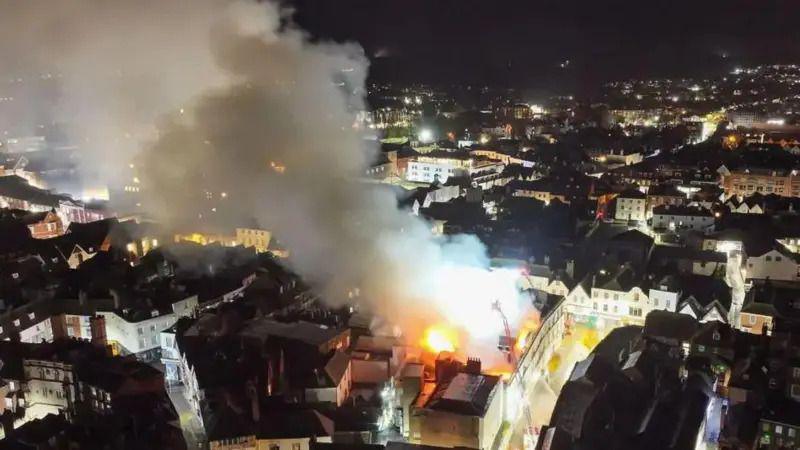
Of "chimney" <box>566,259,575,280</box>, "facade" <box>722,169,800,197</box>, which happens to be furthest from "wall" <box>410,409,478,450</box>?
"facade" <box>722,169,800,197</box>

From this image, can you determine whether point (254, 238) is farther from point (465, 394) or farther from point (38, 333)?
point (465, 394)

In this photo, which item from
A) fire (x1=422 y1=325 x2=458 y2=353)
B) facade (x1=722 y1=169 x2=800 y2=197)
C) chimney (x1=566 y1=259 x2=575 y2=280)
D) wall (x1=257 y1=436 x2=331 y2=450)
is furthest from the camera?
facade (x1=722 y1=169 x2=800 y2=197)

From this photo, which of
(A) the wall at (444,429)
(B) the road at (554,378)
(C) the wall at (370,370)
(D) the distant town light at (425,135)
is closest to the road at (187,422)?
(C) the wall at (370,370)

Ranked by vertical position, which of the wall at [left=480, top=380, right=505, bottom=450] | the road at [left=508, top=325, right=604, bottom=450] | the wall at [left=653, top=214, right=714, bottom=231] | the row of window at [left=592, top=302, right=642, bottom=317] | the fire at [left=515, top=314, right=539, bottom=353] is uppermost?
the wall at [left=653, top=214, right=714, bottom=231]

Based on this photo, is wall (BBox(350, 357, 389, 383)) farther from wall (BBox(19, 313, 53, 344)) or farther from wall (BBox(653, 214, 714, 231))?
wall (BBox(653, 214, 714, 231))

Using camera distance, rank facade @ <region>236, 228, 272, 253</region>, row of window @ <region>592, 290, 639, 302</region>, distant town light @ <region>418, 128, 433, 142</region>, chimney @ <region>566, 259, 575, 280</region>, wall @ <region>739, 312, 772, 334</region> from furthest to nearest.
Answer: distant town light @ <region>418, 128, 433, 142</region> < facade @ <region>236, 228, 272, 253</region> < chimney @ <region>566, 259, 575, 280</region> < row of window @ <region>592, 290, 639, 302</region> < wall @ <region>739, 312, 772, 334</region>

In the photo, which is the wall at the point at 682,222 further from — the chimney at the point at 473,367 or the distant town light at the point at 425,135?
the distant town light at the point at 425,135

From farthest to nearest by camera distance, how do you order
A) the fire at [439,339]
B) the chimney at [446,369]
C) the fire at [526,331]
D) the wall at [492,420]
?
the fire at [439,339]
the fire at [526,331]
the chimney at [446,369]
the wall at [492,420]

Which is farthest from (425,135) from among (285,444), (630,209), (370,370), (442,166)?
(285,444)

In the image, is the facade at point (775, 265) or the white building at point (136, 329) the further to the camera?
the facade at point (775, 265)

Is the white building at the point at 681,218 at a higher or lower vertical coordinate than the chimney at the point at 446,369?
higher
